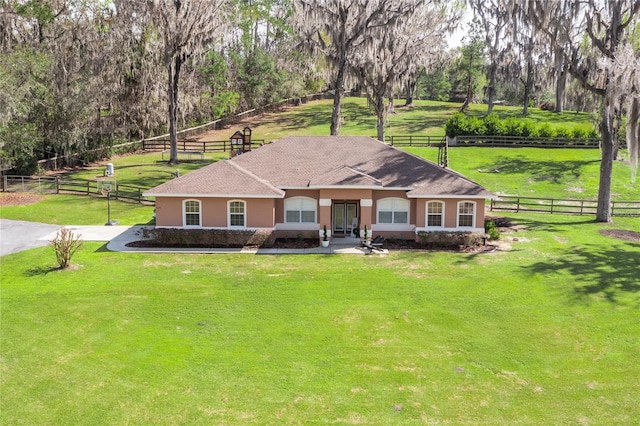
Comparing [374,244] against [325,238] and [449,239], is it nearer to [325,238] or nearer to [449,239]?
[325,238]

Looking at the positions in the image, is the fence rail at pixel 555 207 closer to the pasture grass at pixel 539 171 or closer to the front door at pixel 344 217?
the pasture grass at pixel 539 171

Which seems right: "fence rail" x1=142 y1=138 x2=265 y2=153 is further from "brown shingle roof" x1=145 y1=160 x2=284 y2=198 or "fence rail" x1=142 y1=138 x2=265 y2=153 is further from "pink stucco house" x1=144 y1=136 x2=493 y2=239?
"brown shingle roof" x1=145 y1=160 x2=284 y2=198

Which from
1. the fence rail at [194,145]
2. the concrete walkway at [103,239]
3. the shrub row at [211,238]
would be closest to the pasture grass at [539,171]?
the fence rail at [194,145]

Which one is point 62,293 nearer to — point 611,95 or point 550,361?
point 550,361

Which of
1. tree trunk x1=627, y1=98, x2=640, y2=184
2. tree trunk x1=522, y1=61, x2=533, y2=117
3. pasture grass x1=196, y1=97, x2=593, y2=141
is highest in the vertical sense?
tree trunk x1=522, y1=61, x2=533, y2=117

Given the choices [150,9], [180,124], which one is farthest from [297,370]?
[180,124]

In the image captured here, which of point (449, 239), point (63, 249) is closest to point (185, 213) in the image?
point (63, 249)

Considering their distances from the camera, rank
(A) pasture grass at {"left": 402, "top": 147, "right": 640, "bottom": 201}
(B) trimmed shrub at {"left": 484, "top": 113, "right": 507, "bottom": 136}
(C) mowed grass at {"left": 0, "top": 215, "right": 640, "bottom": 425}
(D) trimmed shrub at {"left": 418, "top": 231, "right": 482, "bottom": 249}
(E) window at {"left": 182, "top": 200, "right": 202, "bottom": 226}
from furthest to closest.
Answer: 1. (B) trimmed shrub at {"left": 484, "top": 113, "right": 507, "bottom": 136}
2. (A) pasture grass at {"left": 402, "top": 147, "right": 640, "bottom": 201}
3. (E) window at {"left": 182, "top": 200, "right": 202, "bottom": 226}
4. (D) trimmed shrub at {"left": 418, "top": 231, "right": 482, "bottom": 249}
5. (C) mowed grass at {"left": 0, "top": 215, "right": 640, "bottom": 425}

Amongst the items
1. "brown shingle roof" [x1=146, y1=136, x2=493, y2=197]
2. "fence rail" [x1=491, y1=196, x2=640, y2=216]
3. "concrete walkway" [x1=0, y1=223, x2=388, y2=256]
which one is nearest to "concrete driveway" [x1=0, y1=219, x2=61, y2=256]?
"concrete walkway" [x1=0, y1=223, x2=388, y2=256]
